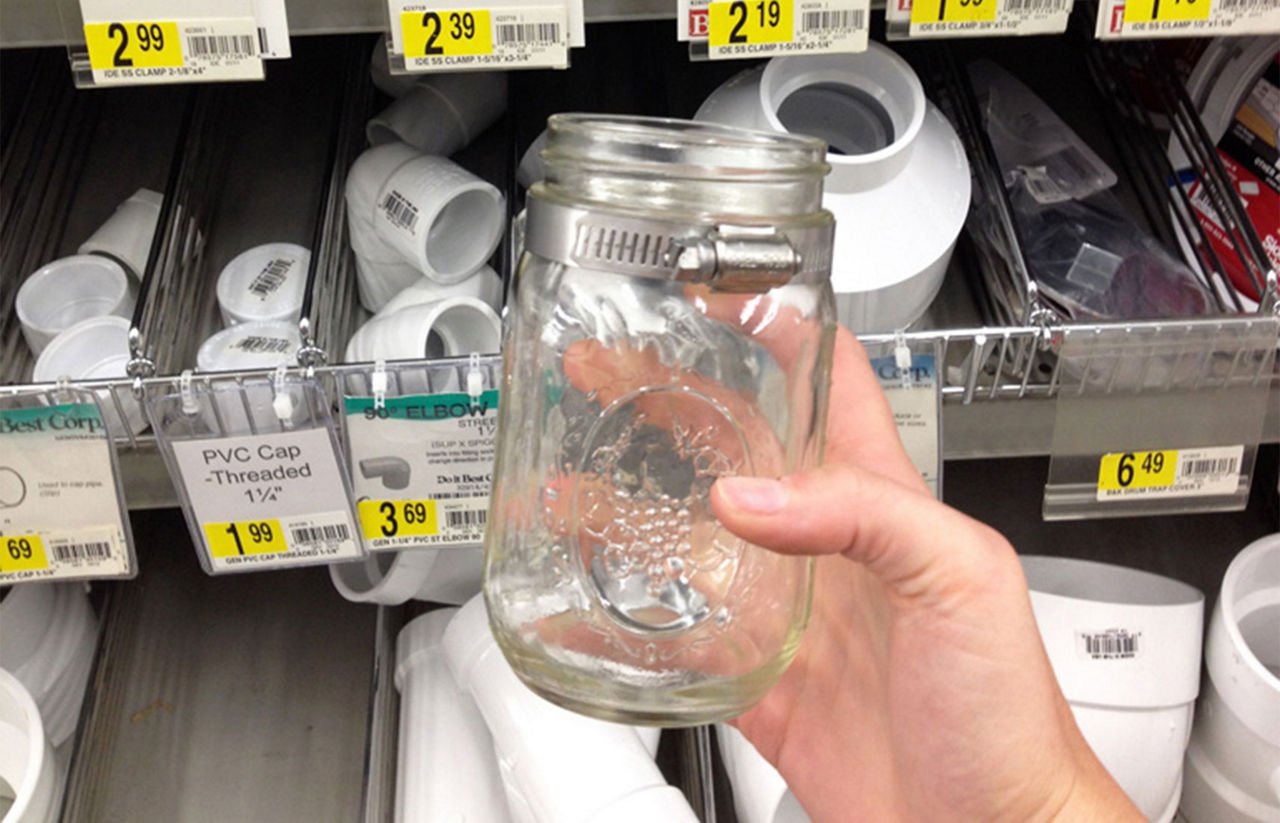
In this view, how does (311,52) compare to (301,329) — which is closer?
(301,329)

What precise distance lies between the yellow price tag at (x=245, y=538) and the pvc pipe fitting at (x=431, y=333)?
13cm

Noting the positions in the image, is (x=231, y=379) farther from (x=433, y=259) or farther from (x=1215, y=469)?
(x=1215, y=469)

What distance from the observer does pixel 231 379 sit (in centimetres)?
73

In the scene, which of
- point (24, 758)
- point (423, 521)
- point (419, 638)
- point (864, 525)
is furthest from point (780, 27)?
point (24, 758)

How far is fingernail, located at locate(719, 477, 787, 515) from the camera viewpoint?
0.50 meters

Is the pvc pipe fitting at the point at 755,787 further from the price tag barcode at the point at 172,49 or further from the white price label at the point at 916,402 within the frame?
the price tag barcode at the point at 172,49

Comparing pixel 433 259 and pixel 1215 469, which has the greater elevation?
Answer: pixel 433 259

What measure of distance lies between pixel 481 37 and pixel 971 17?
0.29 m

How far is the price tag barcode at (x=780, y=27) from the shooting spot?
26.2 inches

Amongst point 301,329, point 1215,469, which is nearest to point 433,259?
point 301,329

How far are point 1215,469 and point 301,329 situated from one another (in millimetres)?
657

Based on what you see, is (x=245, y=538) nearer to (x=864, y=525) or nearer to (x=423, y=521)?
(x=423, y=521)

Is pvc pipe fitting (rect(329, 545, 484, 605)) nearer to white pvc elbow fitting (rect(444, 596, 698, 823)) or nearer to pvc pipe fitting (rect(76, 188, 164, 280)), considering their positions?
white pvc elbow fitting (rect(444, 596, 698, 823))

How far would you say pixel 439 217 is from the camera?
2.90ft
